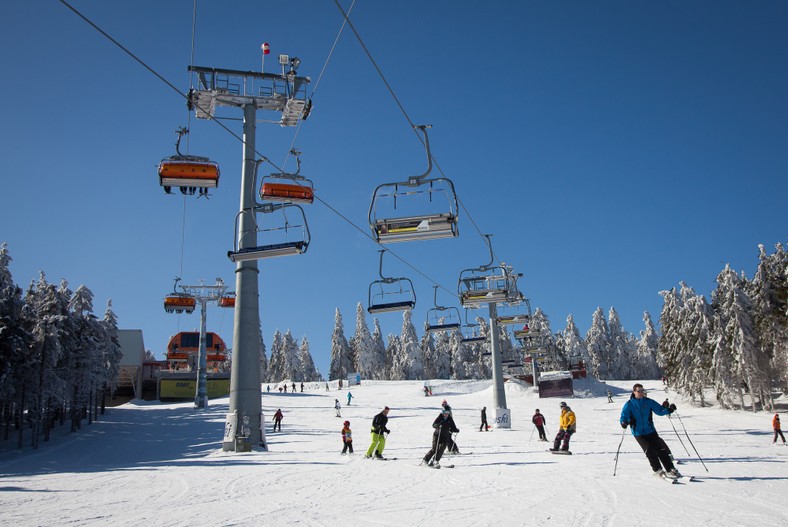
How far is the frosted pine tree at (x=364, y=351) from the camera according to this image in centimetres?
10244

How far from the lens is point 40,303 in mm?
33844

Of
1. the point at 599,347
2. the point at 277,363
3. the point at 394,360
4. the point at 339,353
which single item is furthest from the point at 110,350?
the point at 599,347

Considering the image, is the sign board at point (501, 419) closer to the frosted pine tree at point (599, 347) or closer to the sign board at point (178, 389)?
the sign board at point (178, 389)

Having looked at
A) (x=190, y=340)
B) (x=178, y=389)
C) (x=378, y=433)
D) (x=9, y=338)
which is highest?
(x=190, y=340)

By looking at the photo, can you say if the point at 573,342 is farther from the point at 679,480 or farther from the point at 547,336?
the point at 679,480

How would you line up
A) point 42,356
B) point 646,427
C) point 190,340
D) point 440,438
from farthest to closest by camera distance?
point 190,340 → point 42,356 → point 440,438 → point 646,427

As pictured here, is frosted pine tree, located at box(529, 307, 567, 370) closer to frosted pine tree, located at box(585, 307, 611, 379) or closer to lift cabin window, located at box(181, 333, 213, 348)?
frosted pine tree, located at box(585, 307, 611, 379)

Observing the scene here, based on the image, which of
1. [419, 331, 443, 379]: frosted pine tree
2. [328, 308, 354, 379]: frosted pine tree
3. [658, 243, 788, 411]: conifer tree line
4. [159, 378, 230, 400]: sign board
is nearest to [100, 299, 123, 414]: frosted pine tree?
[159, 378, 230, 400]: sign board

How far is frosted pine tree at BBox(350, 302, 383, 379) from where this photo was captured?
102438 millimetres

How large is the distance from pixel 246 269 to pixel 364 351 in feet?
279

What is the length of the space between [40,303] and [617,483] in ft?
118

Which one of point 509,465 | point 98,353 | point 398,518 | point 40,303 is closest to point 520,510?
point 398,518

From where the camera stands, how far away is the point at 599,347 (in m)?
107

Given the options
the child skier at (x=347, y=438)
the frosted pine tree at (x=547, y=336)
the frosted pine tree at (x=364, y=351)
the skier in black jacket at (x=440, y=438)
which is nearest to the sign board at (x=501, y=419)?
the child skier at (x=347, y=438)
